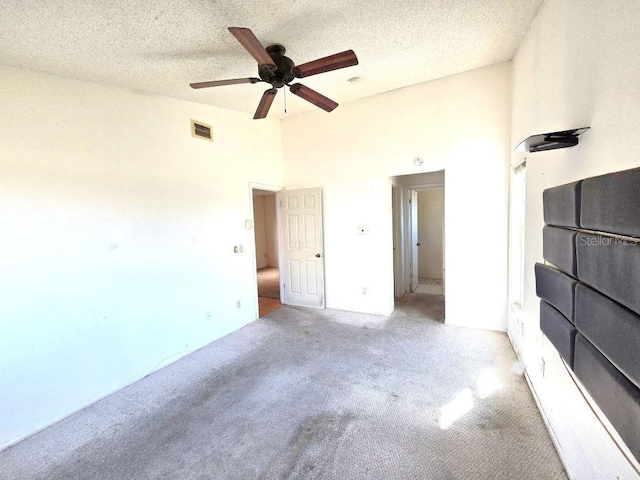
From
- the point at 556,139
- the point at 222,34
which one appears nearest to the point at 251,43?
the point at 222,34

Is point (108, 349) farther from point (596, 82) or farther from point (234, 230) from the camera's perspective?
point (596, 82)

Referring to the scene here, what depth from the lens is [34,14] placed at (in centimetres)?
166

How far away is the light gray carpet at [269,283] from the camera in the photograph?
5.40m

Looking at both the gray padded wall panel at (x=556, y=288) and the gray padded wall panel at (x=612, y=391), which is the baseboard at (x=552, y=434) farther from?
the gray padded wall panel at (x=556, y=288)

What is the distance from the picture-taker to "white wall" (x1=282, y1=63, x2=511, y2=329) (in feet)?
10.5

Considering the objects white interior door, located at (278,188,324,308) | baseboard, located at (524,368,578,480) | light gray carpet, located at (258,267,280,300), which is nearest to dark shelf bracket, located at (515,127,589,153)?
baseboard, located at (524,368,578,480)

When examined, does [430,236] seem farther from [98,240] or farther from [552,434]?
[98,240]

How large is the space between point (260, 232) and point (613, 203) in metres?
7.45

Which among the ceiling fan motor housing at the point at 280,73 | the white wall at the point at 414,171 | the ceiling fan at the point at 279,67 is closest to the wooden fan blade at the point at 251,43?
the ceiling fan at the point at 279,67

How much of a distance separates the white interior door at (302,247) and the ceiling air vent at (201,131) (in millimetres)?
1473

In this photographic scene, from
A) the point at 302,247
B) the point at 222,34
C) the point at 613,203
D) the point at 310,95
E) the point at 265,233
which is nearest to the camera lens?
the point at 613,203

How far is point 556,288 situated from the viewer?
147 cm

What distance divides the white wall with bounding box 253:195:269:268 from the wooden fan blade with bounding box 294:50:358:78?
596 centimetres

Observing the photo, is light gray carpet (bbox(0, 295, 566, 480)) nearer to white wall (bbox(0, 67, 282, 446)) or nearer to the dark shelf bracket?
white wall (bbox(0, 67, 282, 446))
